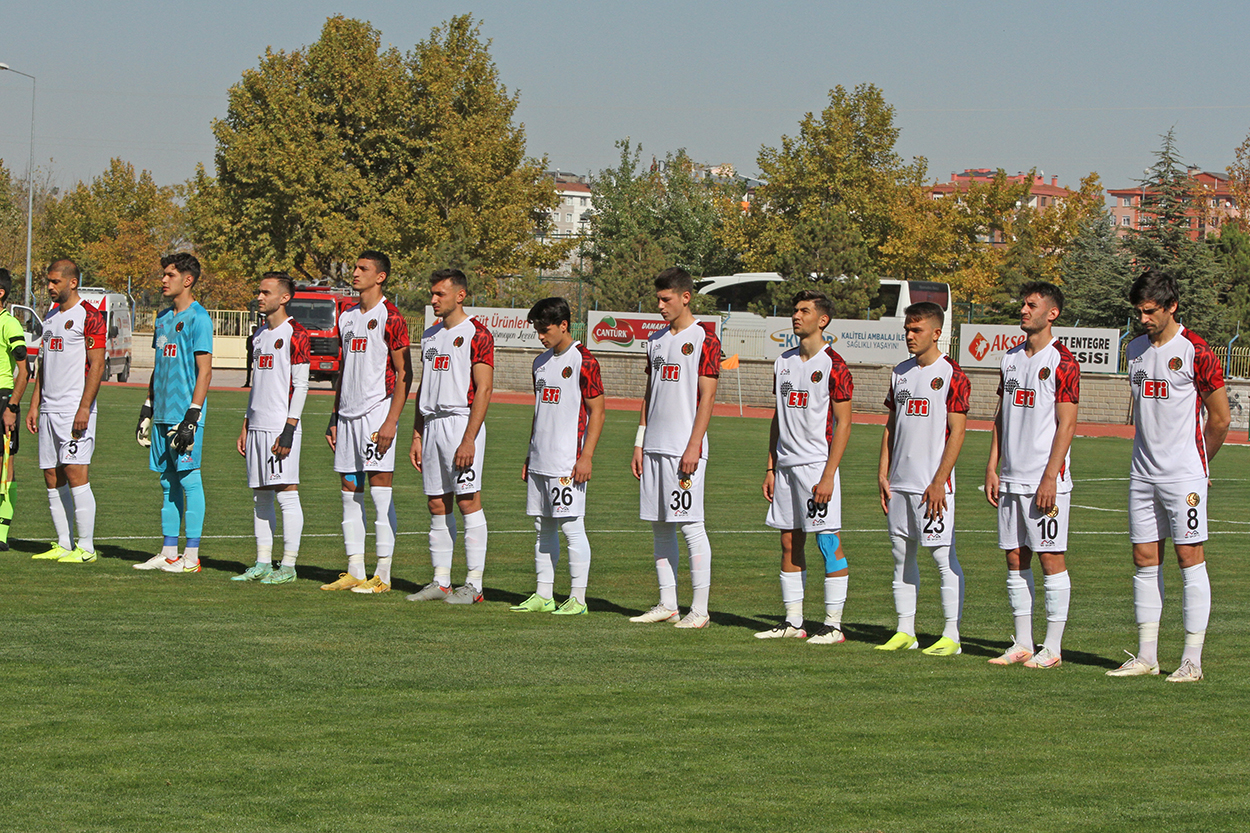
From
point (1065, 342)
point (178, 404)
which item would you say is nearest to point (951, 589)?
point (178, 404)

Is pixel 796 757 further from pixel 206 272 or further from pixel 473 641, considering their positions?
pixel 206 272

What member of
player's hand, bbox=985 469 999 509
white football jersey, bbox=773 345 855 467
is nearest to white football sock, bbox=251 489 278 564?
white football jersey, bbox=773 345 855 467

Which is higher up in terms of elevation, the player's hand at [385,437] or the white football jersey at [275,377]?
the white football jersey at [275,377]

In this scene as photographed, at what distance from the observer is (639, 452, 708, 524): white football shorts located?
28.6 feet

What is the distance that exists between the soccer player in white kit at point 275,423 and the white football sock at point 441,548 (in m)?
1.20

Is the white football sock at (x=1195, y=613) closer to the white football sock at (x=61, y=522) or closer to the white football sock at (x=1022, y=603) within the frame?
the white football sock at (x=1022, y=603)

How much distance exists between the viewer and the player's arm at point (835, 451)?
824 cm

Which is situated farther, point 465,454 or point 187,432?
point 187,432

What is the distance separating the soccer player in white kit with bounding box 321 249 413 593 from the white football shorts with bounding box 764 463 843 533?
2.83 m

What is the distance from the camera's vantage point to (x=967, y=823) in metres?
5.05

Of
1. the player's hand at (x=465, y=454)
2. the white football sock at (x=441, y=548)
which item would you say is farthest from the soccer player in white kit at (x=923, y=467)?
the white football sock at (x=441, y=548)

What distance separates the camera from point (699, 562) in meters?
8.90

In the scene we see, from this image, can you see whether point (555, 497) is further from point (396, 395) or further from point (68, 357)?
point (68, 357)

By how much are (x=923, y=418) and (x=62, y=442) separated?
6.63 meters
